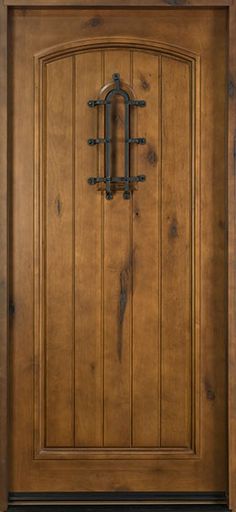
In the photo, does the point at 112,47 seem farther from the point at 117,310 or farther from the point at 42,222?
the point at 117,310

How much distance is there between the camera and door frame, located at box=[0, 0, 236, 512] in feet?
7.06

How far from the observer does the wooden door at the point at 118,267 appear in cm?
220

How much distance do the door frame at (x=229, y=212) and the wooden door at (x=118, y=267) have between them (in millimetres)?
44

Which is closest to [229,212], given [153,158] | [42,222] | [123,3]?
[153,158]

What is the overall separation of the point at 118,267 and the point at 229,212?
0.43m

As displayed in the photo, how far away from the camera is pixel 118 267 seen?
2.22 m

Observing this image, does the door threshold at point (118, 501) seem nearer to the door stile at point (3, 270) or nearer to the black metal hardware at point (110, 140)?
the door stile at point (3, 270)

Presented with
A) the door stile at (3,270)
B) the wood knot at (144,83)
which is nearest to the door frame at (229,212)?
the door stile at (3,270)

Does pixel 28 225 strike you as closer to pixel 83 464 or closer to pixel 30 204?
pixel 30 204

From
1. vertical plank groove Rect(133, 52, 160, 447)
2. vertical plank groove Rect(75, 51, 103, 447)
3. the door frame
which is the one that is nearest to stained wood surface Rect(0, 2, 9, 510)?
the door frame

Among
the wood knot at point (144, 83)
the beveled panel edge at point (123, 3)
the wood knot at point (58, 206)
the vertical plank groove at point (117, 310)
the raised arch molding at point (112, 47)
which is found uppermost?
the beveled panel edge at point (123, 3)

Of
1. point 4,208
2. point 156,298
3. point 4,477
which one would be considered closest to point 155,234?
point 156,298

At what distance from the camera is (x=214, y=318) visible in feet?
7.27

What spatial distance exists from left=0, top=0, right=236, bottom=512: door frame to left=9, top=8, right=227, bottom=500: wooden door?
0.04 meters
